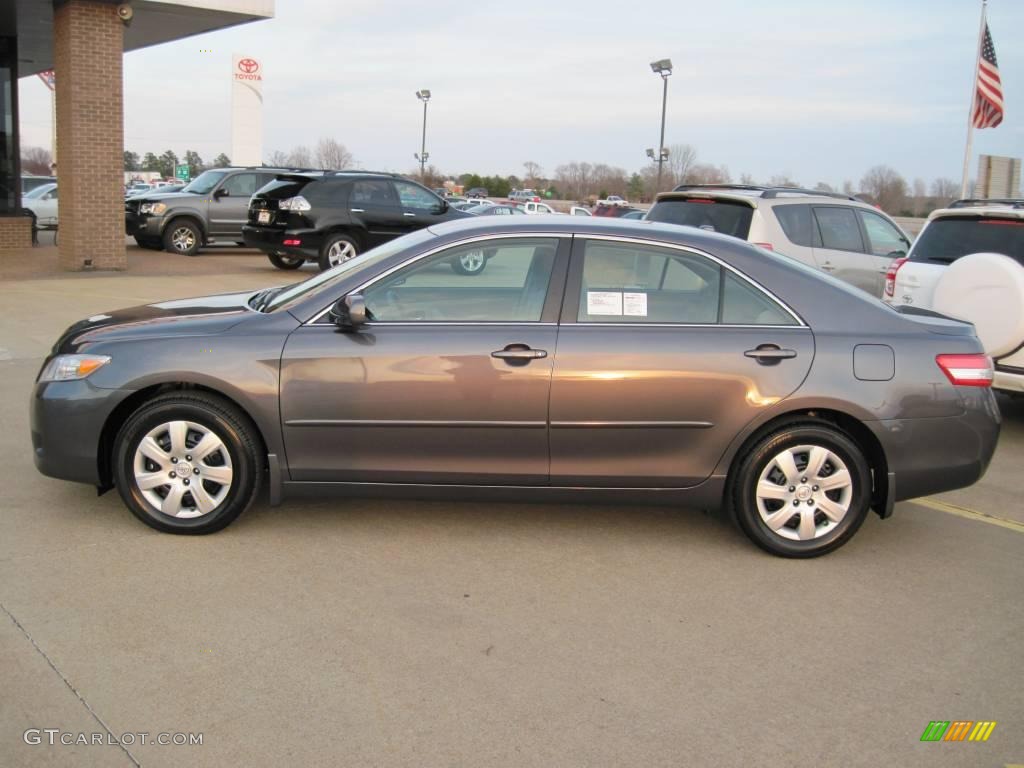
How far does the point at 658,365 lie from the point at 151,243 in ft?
59.0

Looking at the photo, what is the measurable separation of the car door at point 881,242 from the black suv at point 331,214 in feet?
26.0

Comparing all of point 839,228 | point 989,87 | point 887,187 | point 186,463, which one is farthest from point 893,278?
point 887,187

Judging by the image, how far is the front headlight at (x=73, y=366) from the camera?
485 centimetres

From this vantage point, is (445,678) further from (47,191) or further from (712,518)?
(47,191)

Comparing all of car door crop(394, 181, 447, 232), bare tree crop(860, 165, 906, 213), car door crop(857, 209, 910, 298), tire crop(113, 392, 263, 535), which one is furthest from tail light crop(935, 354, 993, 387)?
bare tree crop(860, 165, 906, 213)

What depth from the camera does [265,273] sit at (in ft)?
57.4

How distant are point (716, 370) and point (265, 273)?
13893mm

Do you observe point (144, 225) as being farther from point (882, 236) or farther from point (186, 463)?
point (186, 463)

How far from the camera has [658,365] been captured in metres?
4.81

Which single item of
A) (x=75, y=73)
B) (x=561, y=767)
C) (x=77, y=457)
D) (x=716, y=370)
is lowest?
(x=561, y=767)

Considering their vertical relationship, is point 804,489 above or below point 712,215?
below

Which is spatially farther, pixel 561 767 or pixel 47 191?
pixel 47 191

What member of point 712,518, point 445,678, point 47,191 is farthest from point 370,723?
point 47,191

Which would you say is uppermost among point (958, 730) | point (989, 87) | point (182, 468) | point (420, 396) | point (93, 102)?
point (989, 87)
